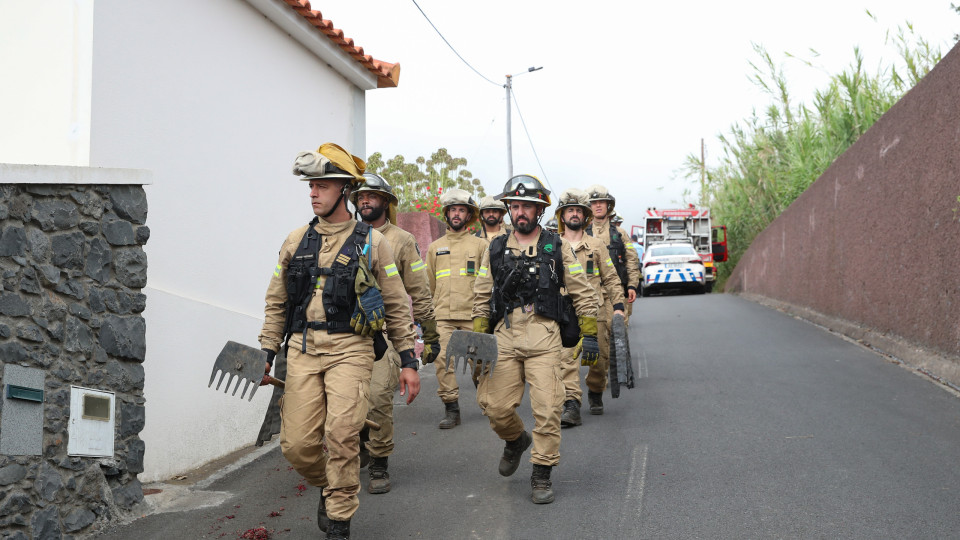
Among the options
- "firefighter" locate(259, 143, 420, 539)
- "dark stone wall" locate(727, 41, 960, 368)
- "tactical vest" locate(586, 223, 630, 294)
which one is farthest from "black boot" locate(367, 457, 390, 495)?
"dark stone wall" locate(727, 41, 960, 368)

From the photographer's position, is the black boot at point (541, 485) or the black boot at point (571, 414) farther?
the black boot at point (571, 414)

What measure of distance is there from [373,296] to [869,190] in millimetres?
10378

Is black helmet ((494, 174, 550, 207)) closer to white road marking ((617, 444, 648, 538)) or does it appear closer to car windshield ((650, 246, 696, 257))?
white road marking ((617, 444, 648, 538))

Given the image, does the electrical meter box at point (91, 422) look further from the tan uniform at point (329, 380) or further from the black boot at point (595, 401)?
the black boot at point (595, 401)

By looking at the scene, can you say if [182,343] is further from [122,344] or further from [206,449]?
[122,344]

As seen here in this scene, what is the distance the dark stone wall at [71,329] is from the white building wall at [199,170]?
0.87 m

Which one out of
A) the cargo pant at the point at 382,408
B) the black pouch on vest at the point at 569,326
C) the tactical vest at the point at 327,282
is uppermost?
the tactical vest at the point at 327,282

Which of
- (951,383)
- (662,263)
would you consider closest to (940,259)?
(951,383)

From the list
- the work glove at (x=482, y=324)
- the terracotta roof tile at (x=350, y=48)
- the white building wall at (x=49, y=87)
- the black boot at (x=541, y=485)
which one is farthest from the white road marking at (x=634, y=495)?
the terracotta roof tile at (x=350, y=48)

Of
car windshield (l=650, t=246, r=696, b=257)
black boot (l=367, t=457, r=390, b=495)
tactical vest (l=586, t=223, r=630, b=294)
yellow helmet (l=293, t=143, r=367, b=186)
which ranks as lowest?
black boot (l=367, t=457, r=390, b=495)

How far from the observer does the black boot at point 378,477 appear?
6.12 meters

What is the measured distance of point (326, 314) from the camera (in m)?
4.93

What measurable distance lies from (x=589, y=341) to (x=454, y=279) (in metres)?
2.91

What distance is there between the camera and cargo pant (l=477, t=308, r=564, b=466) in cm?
580
